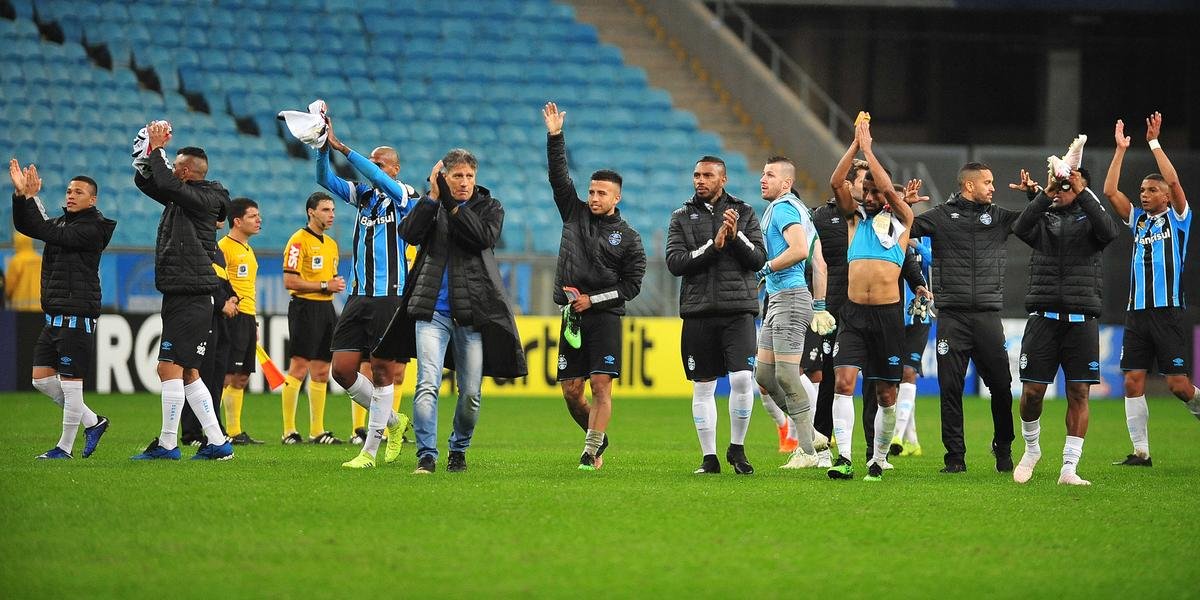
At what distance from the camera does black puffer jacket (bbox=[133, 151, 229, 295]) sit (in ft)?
35.2

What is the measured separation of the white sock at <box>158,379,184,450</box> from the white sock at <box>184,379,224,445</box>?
103 millimetres

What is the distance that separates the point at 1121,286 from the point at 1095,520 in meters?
17.6

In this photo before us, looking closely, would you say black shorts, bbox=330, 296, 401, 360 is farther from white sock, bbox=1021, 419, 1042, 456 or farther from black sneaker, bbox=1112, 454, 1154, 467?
black sneaker, bbox=1112, 454, 1154, 467

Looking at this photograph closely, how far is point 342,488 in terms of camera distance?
30.1 ft

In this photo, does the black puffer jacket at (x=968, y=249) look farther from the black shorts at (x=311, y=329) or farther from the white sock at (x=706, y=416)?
the black shorts at (x=311, y=329)

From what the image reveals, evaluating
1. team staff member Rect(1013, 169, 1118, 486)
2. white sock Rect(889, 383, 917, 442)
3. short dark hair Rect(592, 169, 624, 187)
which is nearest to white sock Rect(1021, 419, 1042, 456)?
team staff member Rect(1013, 169, 1118, 486)

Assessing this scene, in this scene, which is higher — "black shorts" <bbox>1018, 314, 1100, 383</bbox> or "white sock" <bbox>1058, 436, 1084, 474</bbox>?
"black shorts" <bbox>1018, 314, 1100, 383</bbox>

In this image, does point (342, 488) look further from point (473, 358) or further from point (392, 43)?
point (392, 43)

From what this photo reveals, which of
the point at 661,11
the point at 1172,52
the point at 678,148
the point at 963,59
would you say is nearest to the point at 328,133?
the point at 678,148

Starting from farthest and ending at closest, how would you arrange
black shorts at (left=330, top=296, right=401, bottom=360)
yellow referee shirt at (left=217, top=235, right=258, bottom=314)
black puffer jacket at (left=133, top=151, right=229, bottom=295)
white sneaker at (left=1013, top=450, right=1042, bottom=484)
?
1. yellow referee shirt at (left=217, top=235, right=258, bottom=314)
2. black shorts at (left=330, top=296, right=401, bottom=360)
3. black puffer jacket at (left=133, top=151, right=229, bottom=295)
4. white sneaker at (left=1013, top=450, right=1042, bottom=484)

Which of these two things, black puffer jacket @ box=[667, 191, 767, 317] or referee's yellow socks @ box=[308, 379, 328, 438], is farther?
referee's yellow socks @ box=[308, 379, 328, 438]

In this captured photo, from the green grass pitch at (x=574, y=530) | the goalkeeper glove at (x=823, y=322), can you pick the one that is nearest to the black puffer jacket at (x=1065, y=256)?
the green grass pitch at (x=574, y=530)

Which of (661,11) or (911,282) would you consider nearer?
(911,282)

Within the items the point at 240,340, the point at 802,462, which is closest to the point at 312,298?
the point at 240,340
